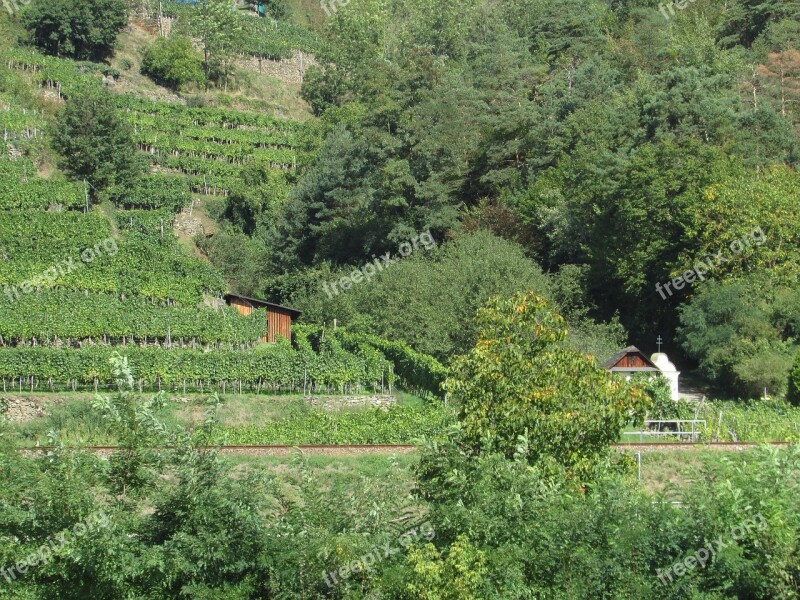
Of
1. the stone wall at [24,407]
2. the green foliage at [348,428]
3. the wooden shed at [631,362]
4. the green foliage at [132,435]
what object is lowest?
the stone wall at [24,407]

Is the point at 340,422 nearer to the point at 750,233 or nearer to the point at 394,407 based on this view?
the point at 394,407

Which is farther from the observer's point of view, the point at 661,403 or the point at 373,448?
the point at 661,403

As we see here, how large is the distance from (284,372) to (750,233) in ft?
56.4

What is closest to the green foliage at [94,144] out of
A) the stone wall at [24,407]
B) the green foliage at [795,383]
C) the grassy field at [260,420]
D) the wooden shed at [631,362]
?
the grassy field at [260,420]

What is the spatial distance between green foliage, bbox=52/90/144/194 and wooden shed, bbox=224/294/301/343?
584 inches

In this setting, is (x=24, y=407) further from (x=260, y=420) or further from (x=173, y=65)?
(x=173, y=65)

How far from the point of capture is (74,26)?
75.9 m

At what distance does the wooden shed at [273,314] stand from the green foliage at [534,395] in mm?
27806

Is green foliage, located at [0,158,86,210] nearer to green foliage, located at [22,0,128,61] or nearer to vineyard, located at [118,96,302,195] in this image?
vineyard, located at [118,96,302,195]

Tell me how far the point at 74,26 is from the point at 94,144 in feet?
69.3

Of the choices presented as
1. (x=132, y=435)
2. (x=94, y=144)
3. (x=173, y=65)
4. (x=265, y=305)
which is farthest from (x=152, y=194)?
(x=132, y=435)

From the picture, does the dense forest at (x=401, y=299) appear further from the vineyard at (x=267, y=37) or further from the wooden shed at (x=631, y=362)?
the wooden shed at (x=631, y=362)

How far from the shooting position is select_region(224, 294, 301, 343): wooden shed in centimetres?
4697

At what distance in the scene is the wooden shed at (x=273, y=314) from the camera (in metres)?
47.0
